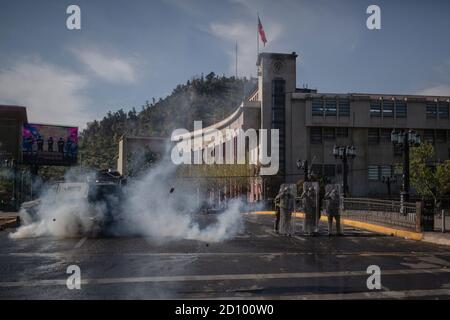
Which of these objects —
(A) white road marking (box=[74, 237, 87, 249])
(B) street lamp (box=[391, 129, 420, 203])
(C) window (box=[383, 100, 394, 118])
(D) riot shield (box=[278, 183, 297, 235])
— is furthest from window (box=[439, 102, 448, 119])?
(A) white road marking (box=[74, 237, 87, 249])

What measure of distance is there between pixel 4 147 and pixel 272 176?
31695mm

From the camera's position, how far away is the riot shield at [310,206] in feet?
45.1

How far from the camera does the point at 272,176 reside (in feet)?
157

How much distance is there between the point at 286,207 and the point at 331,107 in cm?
3750

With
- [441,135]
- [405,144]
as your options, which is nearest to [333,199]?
[405,144]

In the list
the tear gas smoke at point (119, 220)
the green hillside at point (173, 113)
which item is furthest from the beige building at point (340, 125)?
the green hillside at point (173, 113)

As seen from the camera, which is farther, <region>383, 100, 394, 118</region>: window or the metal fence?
<region>383, 100, 394, 118</region>: window

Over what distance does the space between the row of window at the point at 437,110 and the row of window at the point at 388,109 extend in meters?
3.04

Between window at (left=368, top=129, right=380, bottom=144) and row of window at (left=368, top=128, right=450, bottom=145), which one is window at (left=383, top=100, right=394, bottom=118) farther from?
window at (left=368, top=129, right=380, bottom=144)

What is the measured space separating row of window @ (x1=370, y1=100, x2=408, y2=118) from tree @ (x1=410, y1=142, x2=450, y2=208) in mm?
17659

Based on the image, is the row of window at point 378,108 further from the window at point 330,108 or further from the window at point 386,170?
the window at point 386,170

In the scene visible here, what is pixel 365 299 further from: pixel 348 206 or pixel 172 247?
pixel 348 206

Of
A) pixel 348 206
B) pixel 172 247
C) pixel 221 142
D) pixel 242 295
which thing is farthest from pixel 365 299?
pixel 221 142

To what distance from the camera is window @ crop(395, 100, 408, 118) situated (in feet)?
161
